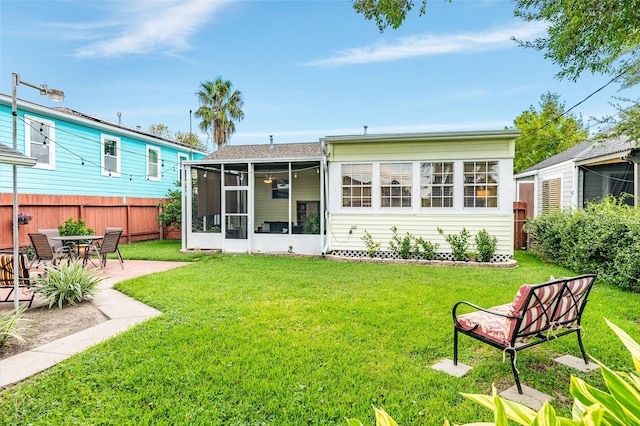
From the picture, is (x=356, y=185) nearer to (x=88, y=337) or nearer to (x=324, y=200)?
(x=324, y=200)

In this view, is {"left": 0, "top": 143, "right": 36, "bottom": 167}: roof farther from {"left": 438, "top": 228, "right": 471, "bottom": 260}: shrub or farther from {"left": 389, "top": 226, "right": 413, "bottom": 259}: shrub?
{"left": 438, "top": 228, "right": 471, "bottom": 260}: shrub

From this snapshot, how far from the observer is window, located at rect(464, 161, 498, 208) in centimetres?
999

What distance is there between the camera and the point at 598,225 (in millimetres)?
7531

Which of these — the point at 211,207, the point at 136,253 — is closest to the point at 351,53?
the point at 211,207

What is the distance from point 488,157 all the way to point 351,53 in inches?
286

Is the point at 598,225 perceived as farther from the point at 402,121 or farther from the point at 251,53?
the point at 402,121

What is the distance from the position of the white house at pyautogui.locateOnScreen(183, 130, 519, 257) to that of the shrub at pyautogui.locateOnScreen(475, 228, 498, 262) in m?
0.24

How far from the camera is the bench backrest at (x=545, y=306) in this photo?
3.05 meters

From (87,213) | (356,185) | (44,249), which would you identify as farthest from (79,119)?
(356,185)

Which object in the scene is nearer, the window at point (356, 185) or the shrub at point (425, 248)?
the shrub at point (425, 248)

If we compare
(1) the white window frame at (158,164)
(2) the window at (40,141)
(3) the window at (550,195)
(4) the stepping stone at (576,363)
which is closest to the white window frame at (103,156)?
(1) the white window frame at (158,164)

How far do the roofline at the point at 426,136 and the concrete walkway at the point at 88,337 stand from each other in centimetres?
688

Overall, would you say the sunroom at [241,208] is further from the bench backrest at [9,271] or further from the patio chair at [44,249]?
the bench backrest at [9,271]

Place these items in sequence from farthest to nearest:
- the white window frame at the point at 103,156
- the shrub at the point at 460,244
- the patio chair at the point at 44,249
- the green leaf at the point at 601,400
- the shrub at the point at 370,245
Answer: the white window frame at the point at 103,156 < the shrub at the point at 370,245 < the shrub at the point at 460,244 < the patio chair at the point at 44,249 < the green leaf at the point at 601,400
